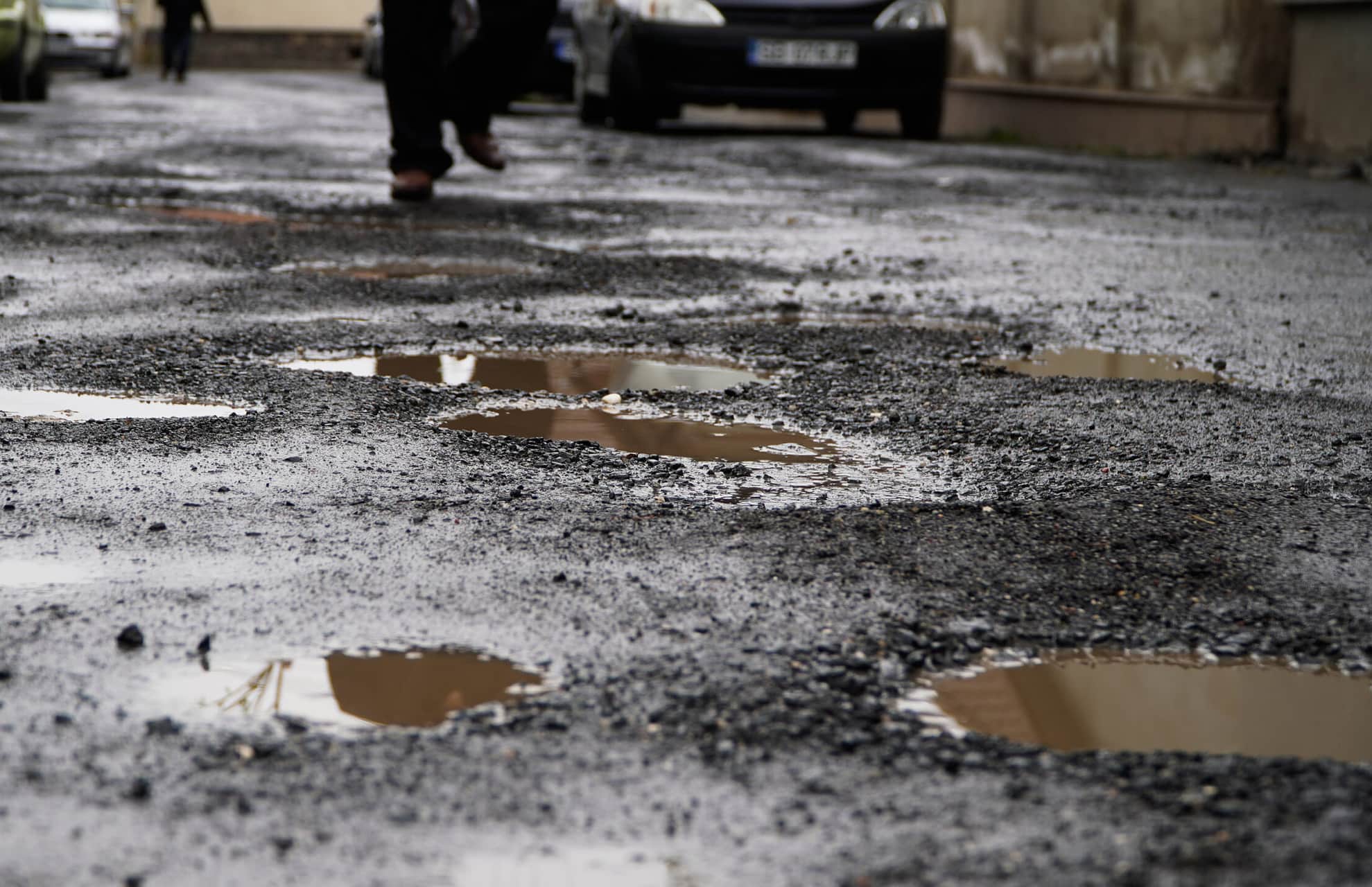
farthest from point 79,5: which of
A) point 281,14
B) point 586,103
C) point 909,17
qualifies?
point 909,17

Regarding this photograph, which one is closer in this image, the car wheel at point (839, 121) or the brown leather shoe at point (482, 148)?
the brown leather shoe at point (482, 148)

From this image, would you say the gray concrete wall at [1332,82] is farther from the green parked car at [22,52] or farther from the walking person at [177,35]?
the walking person at [177,35]

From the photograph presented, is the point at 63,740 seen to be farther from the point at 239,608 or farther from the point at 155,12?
the point at 155,12

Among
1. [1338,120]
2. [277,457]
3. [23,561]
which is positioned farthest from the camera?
[1338,120]

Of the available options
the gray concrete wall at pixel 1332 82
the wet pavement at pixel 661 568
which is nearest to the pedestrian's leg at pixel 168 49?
the gray concrete wall at pixel 1332 82

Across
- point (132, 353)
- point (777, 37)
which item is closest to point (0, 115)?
point (777, 37)

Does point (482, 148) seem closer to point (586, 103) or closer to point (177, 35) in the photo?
point (586, 103)

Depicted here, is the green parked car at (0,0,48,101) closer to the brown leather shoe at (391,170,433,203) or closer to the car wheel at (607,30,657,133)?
the car wheel at (607,30,657,133)

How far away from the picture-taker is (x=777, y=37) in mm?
12609

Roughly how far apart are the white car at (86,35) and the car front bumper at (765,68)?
15.0 meters

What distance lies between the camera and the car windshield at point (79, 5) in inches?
1032

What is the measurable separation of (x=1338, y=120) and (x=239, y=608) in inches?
403

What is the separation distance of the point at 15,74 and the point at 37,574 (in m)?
14.6

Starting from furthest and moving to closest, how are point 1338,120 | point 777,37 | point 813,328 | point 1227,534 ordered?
1. point 777,37
2. point 1338,120
3. point 813,328
4. point 1227,534
